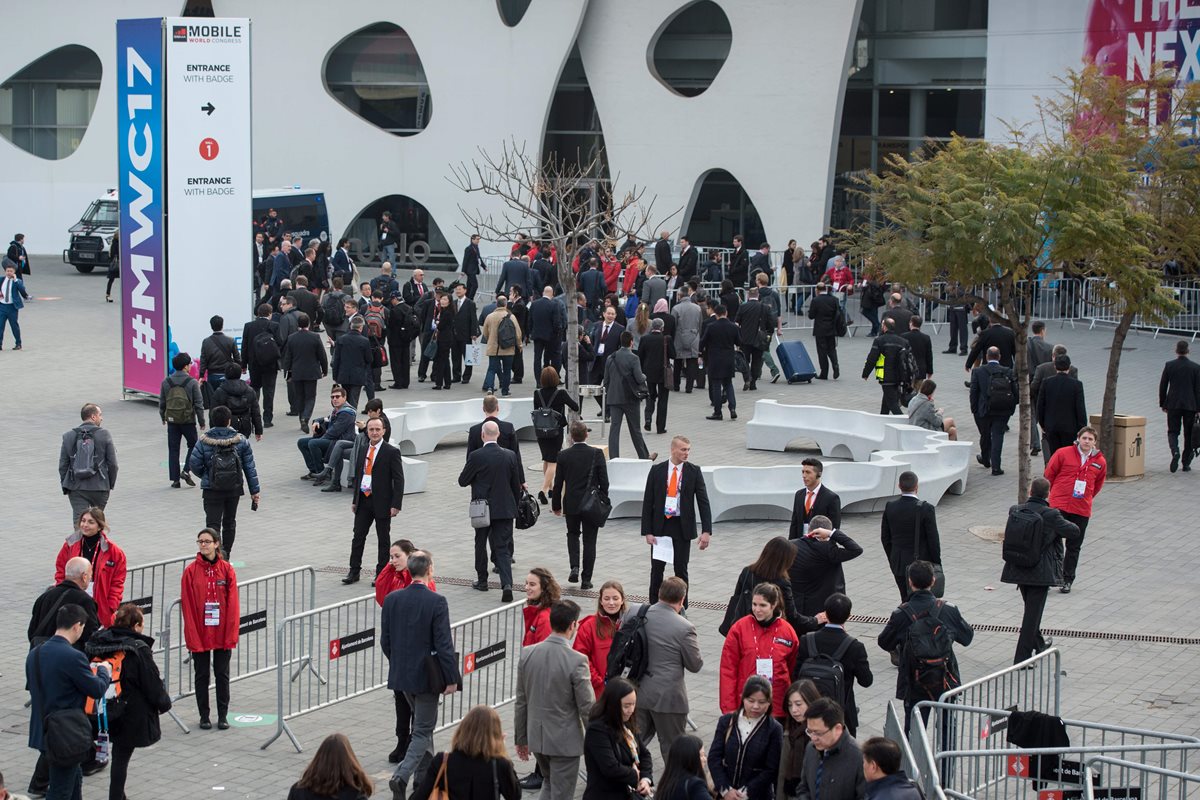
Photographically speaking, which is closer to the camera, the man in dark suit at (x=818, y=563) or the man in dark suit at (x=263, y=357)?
the man in dark suit at (x=818, y=563)

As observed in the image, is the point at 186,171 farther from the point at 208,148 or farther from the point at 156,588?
the point at 156,588

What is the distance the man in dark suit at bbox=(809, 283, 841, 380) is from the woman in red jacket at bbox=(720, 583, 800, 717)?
1632cm

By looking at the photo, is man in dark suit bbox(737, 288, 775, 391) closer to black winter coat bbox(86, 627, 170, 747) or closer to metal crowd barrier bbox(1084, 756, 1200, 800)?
metal crowd barrier bbox(1084, 756, 1200, 800)

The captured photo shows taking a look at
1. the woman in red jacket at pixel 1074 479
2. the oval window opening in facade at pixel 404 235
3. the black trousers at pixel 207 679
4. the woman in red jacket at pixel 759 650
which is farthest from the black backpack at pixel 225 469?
the oval window opening in facade at pixel 404 235

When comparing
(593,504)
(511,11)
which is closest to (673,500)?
(593,504)

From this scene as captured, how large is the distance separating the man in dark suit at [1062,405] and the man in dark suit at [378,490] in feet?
23.9

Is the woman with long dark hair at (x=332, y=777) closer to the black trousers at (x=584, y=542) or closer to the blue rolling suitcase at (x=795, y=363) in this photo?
the black trousers at (x=584, y=542)

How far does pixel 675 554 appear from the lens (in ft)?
43.7

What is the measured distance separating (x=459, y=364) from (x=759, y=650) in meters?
16.3

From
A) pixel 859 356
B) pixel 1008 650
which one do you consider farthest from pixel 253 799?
pixel 859 356

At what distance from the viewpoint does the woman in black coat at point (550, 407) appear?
56.7 feet

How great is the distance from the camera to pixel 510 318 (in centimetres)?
2355

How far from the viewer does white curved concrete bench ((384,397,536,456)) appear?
1980 centimetres

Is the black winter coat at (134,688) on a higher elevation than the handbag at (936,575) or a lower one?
lower
